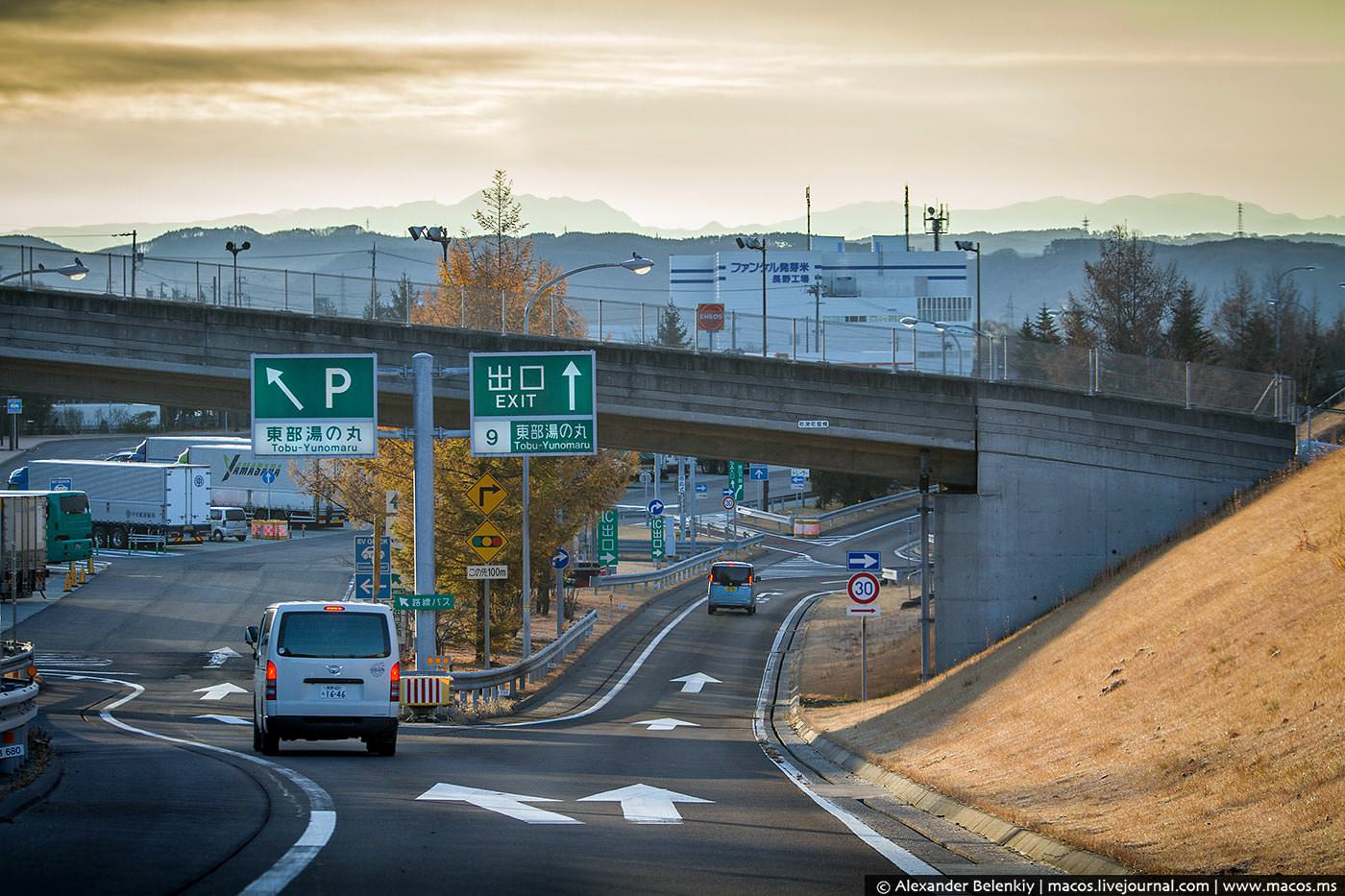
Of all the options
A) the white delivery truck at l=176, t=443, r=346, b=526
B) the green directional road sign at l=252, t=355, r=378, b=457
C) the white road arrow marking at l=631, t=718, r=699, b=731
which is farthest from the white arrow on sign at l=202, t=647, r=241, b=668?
the white delivery truck at l=176, t=443, r=346, b=526

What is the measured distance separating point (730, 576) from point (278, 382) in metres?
29.7

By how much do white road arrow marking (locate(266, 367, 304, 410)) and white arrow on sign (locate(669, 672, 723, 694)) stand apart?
1422cm

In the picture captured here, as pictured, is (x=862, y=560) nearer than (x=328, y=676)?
No

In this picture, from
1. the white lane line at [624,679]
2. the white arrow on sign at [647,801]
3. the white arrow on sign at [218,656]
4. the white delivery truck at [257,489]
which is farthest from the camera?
the white delivery truck at [257,489]

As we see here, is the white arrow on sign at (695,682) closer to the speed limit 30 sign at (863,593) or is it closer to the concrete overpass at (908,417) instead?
the concrete overpass at (908,417)

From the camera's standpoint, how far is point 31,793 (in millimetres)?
13820

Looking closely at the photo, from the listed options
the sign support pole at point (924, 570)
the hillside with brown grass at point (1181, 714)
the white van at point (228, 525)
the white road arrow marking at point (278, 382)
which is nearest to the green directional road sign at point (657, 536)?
the white van at point (228, 525)

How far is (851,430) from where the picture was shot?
3956 centimetres

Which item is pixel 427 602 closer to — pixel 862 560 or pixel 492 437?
pixel 492 437

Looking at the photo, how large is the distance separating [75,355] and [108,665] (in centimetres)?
1048

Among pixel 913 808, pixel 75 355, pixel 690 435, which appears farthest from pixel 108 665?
pixel 913 808

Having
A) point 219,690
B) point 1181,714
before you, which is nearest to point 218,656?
point 219,690

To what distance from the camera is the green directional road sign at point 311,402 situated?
31.6 meters

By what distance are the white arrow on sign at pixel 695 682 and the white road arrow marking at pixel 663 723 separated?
6701mm
